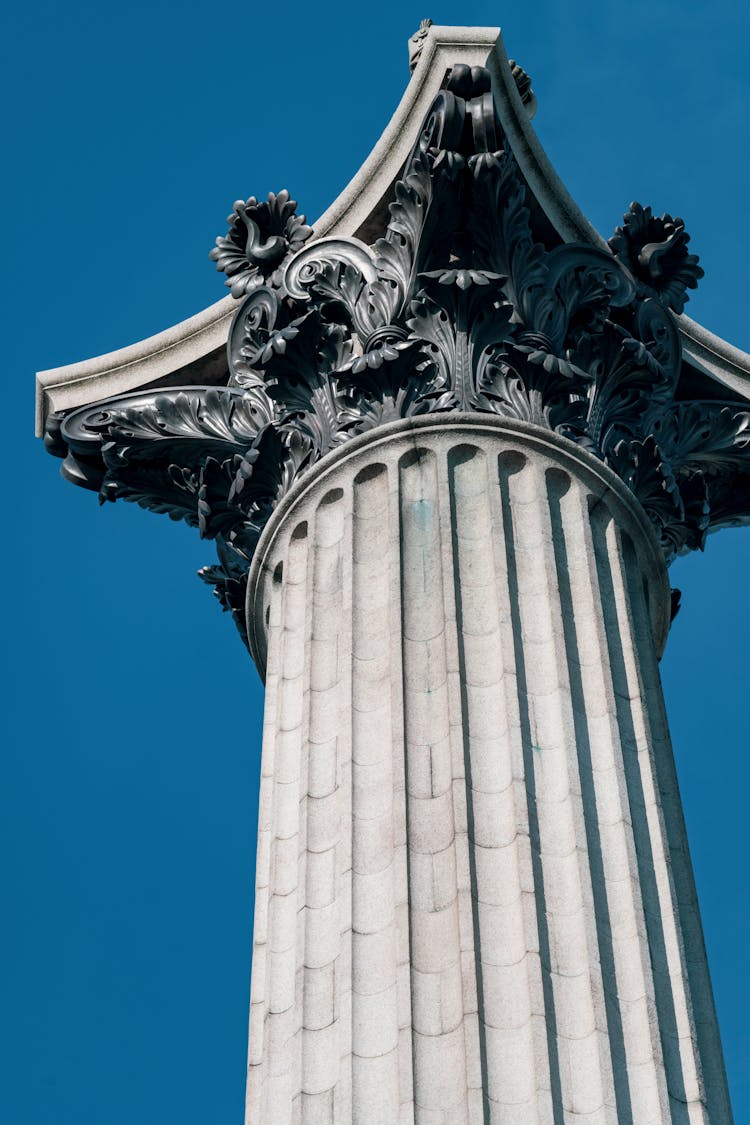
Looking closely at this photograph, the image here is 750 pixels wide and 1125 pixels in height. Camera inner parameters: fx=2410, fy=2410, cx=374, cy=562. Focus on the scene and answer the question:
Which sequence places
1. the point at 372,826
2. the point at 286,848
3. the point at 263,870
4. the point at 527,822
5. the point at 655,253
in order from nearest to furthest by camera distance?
the point at 527,822 < the point at 372,826 < the point at 286,848 < the point at 263,870 < the point at 655,253

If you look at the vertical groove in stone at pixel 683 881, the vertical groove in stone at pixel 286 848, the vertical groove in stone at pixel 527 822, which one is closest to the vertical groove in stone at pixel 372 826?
the vertical groove in stone at pixel 286 848

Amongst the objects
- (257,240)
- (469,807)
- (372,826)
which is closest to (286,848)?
(372,826)

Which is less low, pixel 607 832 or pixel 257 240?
pixel 257 240

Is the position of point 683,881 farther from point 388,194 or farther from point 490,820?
point 388,194

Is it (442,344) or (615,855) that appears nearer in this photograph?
(615,855)

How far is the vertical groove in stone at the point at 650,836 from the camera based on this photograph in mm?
19828

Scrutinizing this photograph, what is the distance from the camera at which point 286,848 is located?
2212 centimetres

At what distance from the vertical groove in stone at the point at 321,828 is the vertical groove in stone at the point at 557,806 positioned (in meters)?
1.84

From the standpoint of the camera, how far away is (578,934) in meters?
20.3

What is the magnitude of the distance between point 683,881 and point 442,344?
23.5 feet

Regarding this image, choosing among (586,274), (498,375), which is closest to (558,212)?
(586,274)

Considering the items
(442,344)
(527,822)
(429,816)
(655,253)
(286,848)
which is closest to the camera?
(527,822)

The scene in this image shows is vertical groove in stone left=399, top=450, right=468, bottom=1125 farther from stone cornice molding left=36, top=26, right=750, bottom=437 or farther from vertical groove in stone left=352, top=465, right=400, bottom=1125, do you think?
stone cornice molding left=36, top=26, right=750, bottom=437

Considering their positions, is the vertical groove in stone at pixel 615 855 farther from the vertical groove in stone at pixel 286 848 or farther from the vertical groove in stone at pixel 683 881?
the vertical groove in stone at pixel 286 848
